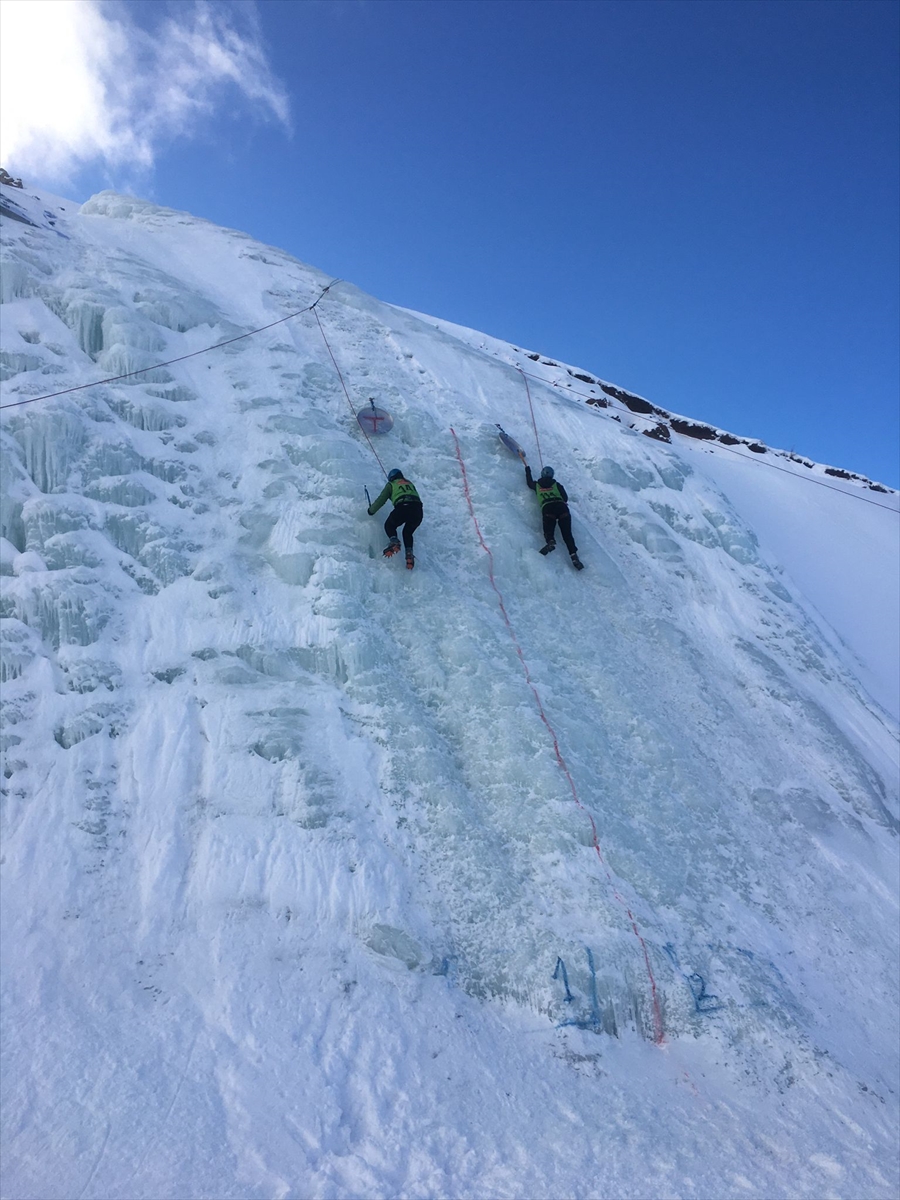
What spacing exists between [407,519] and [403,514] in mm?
84

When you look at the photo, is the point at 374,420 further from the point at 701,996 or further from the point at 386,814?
the point at 701,996

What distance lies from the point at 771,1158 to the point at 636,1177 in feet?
3.92

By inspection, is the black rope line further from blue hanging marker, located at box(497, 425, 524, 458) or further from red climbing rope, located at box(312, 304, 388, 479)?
blue hanging marker, located at box(497, 425, 524, 458)

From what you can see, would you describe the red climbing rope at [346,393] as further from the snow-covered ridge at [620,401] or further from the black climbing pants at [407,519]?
the snow-covered ridge at [620,401]

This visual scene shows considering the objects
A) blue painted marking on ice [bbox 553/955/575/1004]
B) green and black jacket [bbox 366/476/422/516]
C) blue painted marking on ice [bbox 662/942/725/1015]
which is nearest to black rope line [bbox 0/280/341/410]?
green and black jacket [bbox 366/476/422/516]

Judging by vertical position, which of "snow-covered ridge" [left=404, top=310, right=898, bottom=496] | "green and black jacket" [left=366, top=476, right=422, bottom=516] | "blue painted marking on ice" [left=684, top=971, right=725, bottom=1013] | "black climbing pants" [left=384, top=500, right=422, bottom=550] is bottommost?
"blue painted marking on ice" [left=684, top=971, right=725, bottom=1013]

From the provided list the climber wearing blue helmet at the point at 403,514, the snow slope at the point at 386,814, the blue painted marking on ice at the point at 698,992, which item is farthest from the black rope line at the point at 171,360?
the blue painted marking on ice at the point at 698,992

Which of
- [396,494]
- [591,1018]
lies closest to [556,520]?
[396,494]

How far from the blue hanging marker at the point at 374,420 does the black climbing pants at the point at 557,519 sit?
3.02 metres

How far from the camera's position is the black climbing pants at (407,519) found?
30.0ft

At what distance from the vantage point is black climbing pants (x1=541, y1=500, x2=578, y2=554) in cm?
1038

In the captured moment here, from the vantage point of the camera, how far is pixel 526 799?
7.32 m

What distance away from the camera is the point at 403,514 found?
30.0 ft

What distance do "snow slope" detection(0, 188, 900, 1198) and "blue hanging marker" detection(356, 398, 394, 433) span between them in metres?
0.26
